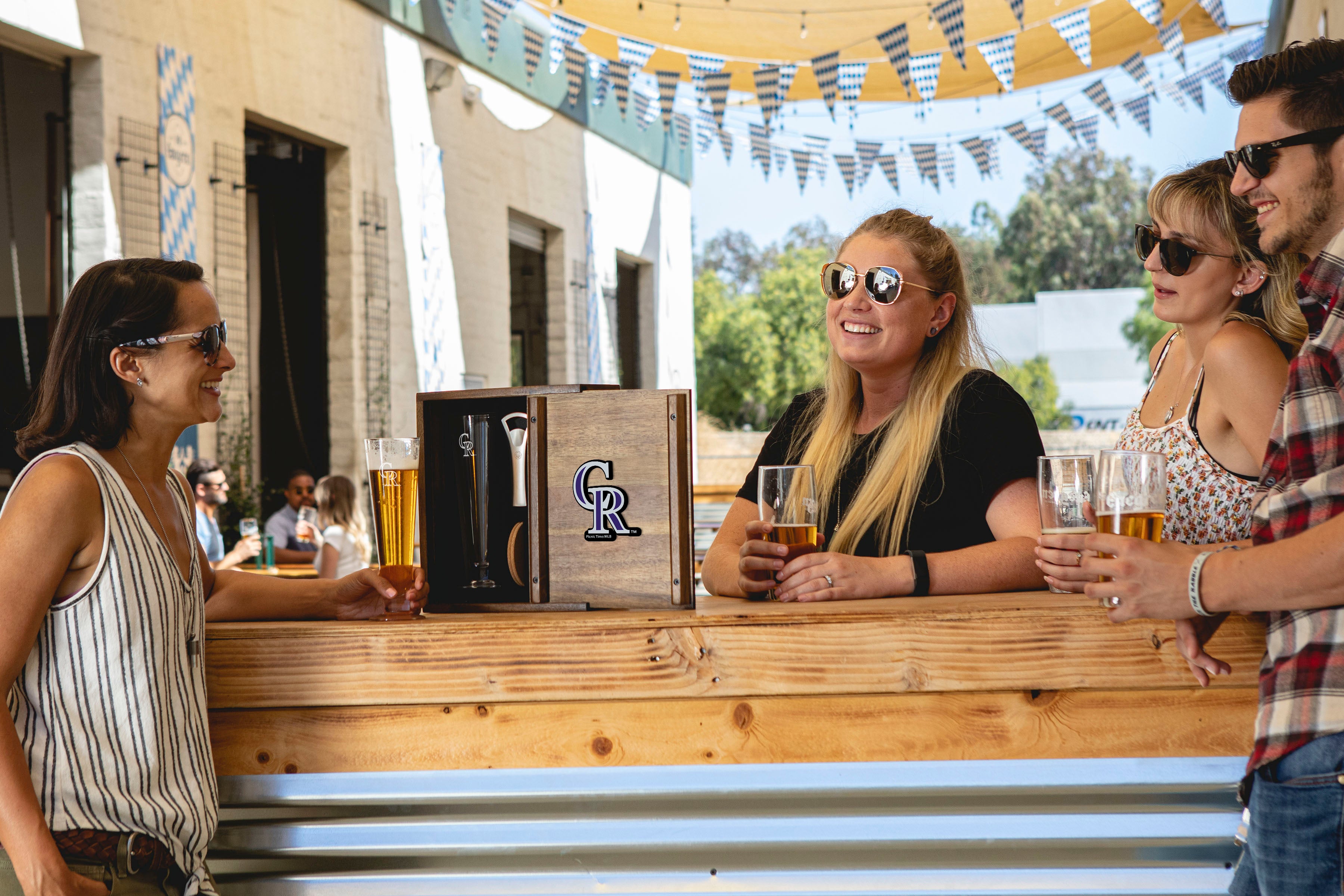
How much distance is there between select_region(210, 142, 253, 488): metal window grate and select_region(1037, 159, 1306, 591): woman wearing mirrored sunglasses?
23.2 feet

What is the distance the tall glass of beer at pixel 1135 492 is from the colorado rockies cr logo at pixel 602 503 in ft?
1.75

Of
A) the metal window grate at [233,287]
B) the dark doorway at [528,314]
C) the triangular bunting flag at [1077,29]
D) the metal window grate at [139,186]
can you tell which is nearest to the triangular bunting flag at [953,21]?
the triangular bunting flag at [1077,29]

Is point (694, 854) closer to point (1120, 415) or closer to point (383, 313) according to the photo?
point (383, 313)

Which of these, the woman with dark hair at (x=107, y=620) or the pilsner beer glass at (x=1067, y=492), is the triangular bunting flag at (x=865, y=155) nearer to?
the pilsner beer glass at (x=1067, y=492)

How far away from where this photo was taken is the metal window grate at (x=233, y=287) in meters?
7.94

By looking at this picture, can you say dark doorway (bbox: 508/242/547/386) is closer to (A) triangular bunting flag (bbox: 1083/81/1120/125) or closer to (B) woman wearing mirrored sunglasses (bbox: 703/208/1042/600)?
(A) triangular bunting flag (bbox: 1083/81/1120/125)

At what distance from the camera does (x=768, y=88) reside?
1048cm

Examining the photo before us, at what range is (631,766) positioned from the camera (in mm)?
1309

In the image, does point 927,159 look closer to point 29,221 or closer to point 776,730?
point 29,221

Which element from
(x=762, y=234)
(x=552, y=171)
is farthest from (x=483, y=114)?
(x=762, y=234)

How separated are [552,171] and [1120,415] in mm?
16812

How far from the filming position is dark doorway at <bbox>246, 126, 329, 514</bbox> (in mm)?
9594

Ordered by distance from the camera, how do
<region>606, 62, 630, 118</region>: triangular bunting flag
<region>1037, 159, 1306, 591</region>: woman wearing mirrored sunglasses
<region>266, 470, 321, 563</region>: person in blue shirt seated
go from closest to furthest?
<region>1037, 159, 1306, 591</region>: woman wearing mirrored sunglasses, <region>266, 470, 321, 563</region>: person in blue shirt seated, <region>606, 62, 630, 118</region>: triangular bunting flag

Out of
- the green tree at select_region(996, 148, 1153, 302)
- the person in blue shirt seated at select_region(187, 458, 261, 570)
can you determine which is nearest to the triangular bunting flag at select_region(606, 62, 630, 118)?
the person in blue shirt seated at select_region(187, 458, 261, 570)
